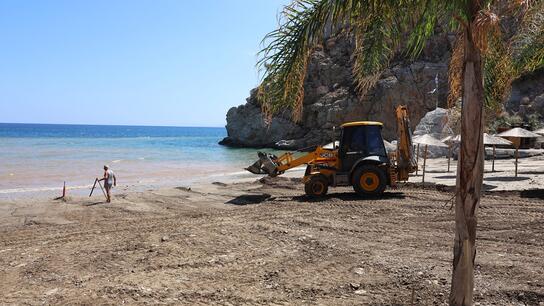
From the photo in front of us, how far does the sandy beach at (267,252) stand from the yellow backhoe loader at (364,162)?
2.21ft

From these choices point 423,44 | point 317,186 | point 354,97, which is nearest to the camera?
point 423,44

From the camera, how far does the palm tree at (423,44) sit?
418 centimetres

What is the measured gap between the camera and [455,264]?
4.43 metres

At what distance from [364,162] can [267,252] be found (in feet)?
23.7

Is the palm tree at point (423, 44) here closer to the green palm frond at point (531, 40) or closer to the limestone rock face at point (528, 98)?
the green palm frond at point (531, 40)

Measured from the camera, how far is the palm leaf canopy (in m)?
4.23

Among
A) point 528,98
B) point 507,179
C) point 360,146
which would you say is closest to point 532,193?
point 507,179

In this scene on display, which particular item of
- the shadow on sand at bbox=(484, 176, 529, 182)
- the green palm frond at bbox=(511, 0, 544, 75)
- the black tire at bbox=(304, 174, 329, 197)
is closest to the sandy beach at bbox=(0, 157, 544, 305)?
the black tire at bbox=(304, 174, 329, 197)

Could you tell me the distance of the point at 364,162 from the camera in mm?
14789

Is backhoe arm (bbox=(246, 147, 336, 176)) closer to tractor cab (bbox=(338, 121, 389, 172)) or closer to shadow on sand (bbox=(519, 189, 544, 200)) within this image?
tractor cab (bbox=(338, 121, 389, 172))

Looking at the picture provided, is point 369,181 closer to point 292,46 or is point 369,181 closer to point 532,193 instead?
Result: point 532,193

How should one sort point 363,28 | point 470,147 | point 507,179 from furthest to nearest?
point 507,179
point 363,28
point 470,147

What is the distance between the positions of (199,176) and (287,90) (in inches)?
944

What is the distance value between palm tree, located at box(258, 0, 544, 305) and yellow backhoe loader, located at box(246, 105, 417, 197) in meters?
8.91
